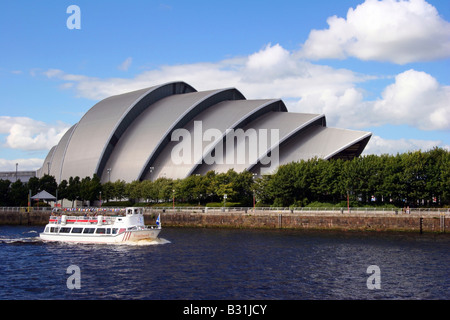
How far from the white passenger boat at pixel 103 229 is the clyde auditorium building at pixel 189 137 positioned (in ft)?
111

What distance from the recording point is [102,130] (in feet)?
302

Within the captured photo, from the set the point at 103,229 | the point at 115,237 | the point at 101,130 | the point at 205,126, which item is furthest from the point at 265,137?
the point at 115,237

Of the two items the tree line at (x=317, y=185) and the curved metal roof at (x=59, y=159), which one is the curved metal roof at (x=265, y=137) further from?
the curved metal roof at (x=59, y=159)

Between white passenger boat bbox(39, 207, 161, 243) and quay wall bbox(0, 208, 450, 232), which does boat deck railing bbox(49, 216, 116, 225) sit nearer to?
white passenger boat bbox(39, 207, 161, 243)

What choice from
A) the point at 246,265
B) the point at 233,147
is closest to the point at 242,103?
the point at 233,147

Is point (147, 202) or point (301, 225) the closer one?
point (301, 225)

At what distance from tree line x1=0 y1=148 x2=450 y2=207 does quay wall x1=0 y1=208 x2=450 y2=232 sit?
4.81 m

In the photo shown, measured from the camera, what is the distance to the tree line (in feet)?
204

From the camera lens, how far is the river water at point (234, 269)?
26703mm

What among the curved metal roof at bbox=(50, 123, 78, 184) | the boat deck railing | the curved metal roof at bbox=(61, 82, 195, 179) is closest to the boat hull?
the boat deck railing

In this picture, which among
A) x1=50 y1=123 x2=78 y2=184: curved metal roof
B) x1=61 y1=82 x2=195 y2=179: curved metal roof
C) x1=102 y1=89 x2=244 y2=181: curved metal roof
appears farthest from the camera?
x1=50 y1=123 x2=78 y2=184: curved metal roof

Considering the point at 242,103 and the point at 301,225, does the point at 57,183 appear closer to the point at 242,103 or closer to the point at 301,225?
the point at 242,103
